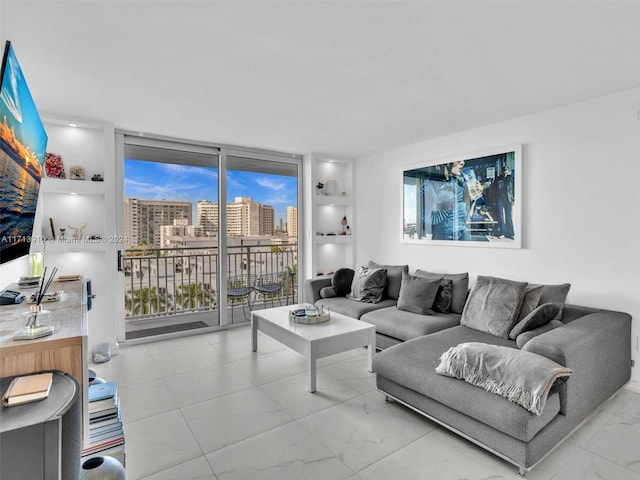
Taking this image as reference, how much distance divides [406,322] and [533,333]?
3.70 ft

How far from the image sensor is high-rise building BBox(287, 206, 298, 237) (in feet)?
18.3

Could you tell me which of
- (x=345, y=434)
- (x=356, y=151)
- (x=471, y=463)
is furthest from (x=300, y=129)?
(x=471, y=463)

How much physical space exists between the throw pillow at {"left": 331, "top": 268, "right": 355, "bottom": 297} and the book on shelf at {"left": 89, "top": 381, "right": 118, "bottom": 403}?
2933 millimetres

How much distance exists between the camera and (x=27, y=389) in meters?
1.15

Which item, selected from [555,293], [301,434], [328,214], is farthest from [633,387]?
[328,214]

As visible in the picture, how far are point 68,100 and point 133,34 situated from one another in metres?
1.51

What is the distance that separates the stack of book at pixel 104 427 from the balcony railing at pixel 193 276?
2.67 m

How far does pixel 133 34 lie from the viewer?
2068 mm

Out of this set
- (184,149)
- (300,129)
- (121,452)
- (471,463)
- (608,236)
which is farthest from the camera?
(184,149)

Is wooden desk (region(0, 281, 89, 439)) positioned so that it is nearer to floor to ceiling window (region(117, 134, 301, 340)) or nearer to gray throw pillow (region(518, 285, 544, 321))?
floor to ceiling window (region(117, 134, 301, 340))

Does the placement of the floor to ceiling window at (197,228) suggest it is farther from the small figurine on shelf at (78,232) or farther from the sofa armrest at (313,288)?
the sofa armrest at (313,288)

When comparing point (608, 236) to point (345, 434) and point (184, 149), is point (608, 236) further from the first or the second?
point (184, 149)

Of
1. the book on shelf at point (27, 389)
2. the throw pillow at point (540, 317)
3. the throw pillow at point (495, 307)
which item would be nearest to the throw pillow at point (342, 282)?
the throw pillow at point (495, 307)

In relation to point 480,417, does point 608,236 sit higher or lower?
higher
